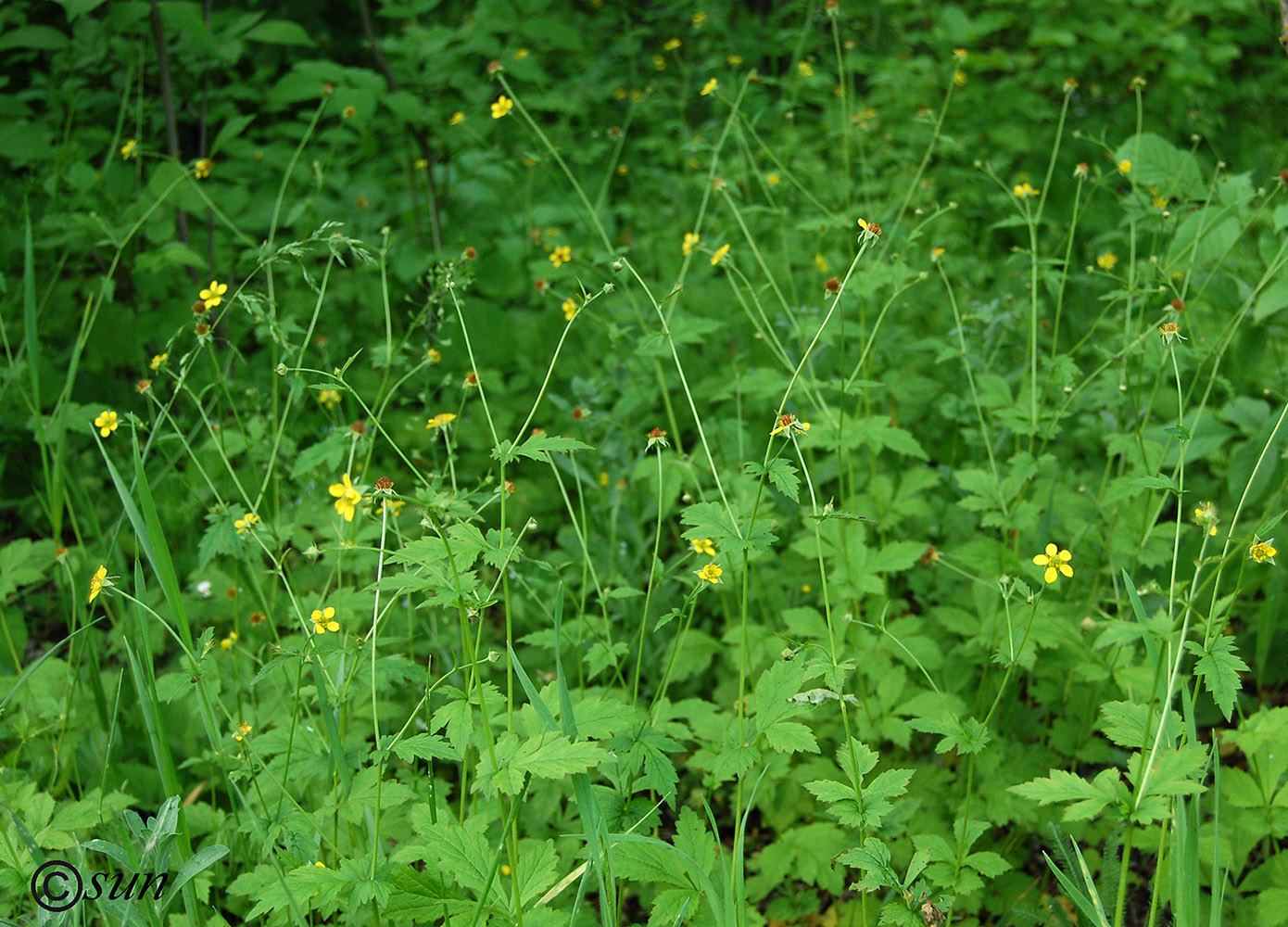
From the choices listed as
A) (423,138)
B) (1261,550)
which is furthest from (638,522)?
(423,138)

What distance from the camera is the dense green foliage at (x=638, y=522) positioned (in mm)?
1321

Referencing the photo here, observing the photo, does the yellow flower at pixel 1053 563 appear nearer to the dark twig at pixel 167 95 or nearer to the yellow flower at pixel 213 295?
the yellow flower at pixel 213 295

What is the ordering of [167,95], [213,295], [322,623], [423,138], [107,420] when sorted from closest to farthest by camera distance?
[322,623]
[107,420]
[213,295]
[167,95]
[423,138]

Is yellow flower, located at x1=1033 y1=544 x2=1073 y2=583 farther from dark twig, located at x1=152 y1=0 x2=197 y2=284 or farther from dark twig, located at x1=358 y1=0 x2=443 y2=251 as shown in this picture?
dark twig, located at x1=152 y1=0 x2=197 y2=284

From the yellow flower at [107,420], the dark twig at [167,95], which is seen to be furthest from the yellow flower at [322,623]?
the dark twig at [167,95]

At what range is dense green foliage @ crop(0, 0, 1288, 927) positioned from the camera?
1321 millimetres

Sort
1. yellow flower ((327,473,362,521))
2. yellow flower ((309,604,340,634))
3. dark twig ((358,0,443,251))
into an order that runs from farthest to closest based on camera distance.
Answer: dark twig ((358,0,443,251)) → yellow flower ((309,604,340,634)) → yellow flower ((327,473,362,521))

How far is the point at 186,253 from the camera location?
2.49 metres

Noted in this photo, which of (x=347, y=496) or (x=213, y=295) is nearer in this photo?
(x=347, y=496)

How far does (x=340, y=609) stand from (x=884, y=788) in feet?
3.10

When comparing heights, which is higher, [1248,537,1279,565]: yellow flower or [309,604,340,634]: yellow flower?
[1248,537,1279,565]: yellow flower

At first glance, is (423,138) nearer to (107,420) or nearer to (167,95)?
(167,95)

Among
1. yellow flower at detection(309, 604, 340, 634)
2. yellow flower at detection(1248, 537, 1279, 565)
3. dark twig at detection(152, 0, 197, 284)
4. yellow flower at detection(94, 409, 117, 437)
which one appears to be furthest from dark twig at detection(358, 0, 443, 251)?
yellow flower at detection(1248, 537, 1279, 565)

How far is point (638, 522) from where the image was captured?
2.43 meters
